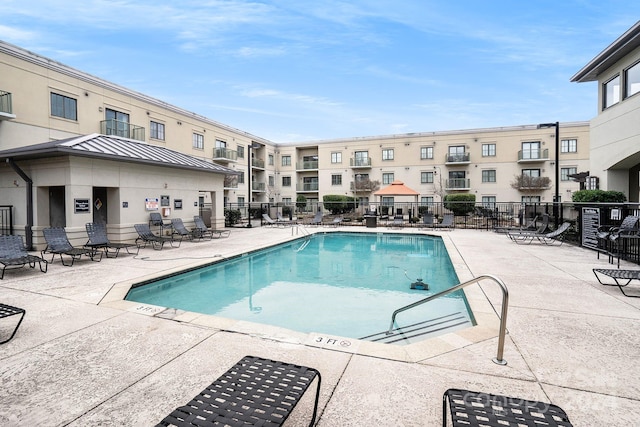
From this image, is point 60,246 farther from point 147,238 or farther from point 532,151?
point 532,151

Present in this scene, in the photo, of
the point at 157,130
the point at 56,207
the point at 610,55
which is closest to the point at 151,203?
the point at 56,207

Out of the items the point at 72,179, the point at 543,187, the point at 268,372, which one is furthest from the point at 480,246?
the point at 543,187

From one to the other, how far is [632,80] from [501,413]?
53.1 feet

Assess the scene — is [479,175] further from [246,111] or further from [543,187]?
[246,111]

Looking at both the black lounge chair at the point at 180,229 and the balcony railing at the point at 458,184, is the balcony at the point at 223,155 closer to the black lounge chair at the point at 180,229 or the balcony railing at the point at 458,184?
the black lounge chair at the point at 180,229

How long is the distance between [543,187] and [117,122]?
36.5 meters

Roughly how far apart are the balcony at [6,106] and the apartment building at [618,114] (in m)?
25.3

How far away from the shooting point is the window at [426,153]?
116 ft

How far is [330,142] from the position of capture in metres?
39.0

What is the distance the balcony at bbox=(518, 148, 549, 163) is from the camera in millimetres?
31688

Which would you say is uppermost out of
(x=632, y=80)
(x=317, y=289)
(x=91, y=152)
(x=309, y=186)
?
(x=632, y=80)

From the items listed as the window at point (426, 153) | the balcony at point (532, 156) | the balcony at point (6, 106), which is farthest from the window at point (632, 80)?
the balcony at point (6, 106)

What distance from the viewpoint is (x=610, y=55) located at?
494 inches

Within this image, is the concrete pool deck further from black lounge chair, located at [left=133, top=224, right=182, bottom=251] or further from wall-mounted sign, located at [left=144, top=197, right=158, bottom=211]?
wall-mounted sign, located at [left=144, top=197, right=158, bottom=211]
